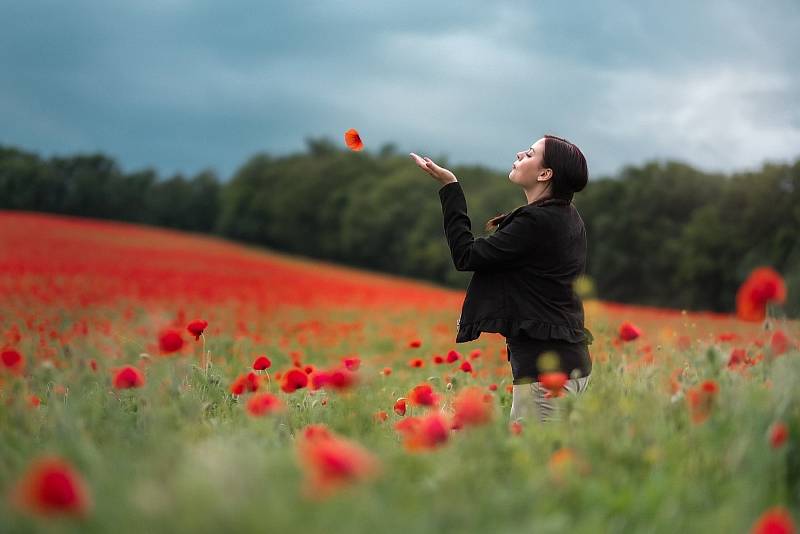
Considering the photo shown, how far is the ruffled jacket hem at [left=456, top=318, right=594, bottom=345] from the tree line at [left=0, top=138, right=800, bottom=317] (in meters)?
12.3

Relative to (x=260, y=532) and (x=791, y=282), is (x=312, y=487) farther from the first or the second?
(x=791, y=282)

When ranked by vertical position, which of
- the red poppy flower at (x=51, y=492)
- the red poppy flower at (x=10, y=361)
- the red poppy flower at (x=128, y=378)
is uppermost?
the red poppy flower at (x=51, y=492)

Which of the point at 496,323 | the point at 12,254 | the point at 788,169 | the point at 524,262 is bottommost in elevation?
the point at 12,254

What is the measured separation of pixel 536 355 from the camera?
4.18 metres

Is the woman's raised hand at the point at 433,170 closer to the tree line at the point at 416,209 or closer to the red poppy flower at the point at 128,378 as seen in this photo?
the red poppy flower at the point at 128,378

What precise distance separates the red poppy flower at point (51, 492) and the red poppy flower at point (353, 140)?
9.33 feet

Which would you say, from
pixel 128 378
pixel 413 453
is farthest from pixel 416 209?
pixel 413 453

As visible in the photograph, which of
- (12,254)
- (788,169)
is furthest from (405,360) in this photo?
(788,169)

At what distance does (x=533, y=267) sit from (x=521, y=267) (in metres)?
0.06

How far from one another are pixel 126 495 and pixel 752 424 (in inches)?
81.9

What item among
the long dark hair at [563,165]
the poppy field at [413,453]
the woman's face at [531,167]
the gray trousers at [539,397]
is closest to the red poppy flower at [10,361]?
the poppy field at [413,453]

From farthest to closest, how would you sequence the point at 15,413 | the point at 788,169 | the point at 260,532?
the point at 788,169
the point at 15,413
the point at 260,532

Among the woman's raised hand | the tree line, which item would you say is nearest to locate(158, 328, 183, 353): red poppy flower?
the woman's raised hand

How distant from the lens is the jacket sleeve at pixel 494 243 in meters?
4.04
